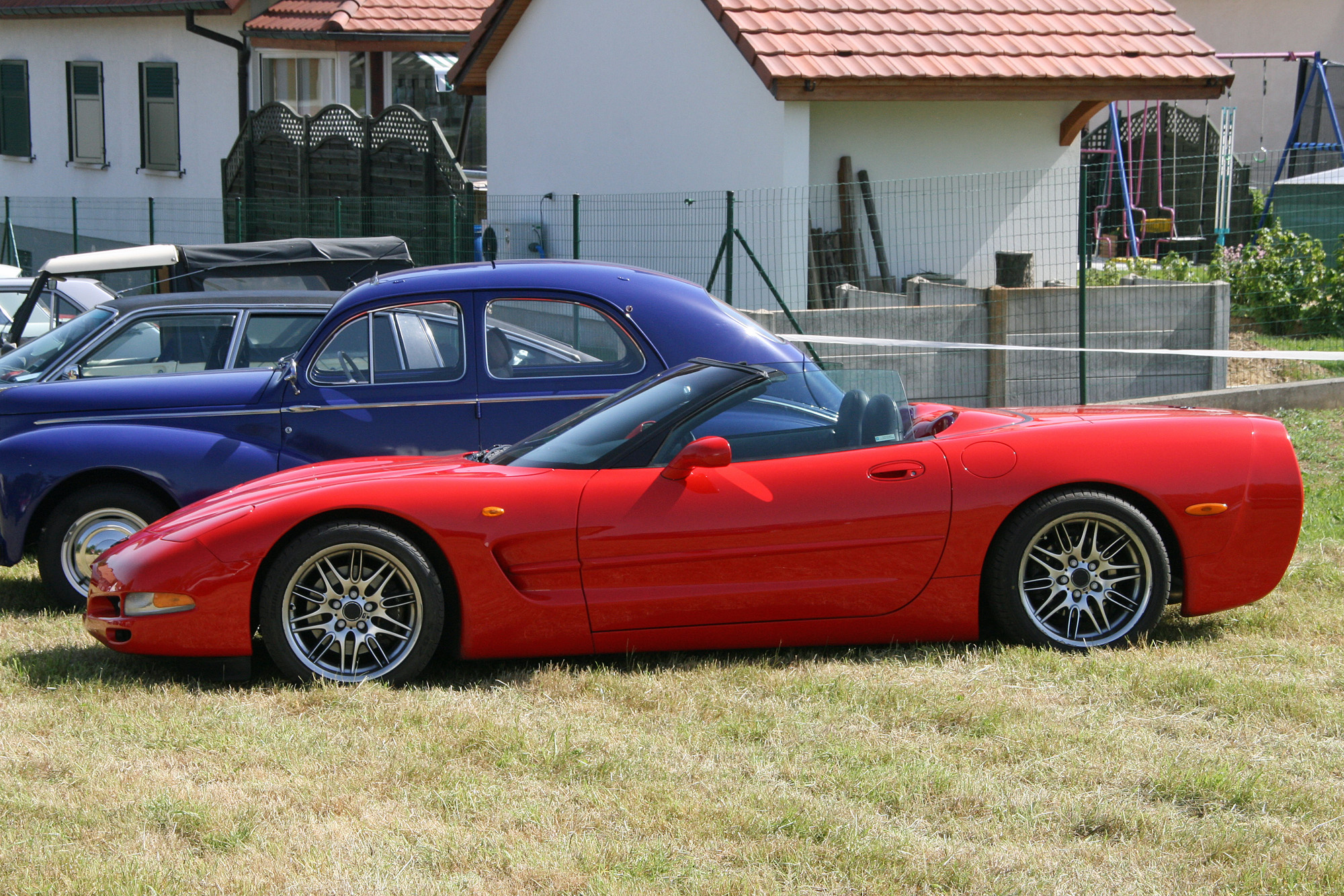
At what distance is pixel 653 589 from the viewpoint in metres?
5.04

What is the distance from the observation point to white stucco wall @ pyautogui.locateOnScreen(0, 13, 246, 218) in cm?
2111

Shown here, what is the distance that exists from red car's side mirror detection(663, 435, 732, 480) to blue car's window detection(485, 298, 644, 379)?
5.46 ft

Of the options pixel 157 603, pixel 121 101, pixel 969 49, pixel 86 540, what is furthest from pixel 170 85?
pixel 157 603

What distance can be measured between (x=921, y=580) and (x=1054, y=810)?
1408 mm

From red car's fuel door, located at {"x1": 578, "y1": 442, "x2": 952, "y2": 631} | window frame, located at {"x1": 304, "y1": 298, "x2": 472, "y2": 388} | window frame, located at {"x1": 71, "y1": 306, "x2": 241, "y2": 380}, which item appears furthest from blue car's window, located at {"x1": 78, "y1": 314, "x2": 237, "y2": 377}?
red car's fuel door, located at {"x1": 578, "y1": 442, "x2": 952, "y2": 631}

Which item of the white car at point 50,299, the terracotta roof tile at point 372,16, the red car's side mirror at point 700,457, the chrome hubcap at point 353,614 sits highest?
the terracotta roof tile at point 372,16

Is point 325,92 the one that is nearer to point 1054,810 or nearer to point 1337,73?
point 1337,73

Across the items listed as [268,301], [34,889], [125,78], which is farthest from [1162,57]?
[125,78]

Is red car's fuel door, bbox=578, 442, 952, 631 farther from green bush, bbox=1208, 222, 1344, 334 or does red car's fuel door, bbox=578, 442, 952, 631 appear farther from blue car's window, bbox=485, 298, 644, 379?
green bush, bbox=1208, 222, 1344, 334

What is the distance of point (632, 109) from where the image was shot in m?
14.8

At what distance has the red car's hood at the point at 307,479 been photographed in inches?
203

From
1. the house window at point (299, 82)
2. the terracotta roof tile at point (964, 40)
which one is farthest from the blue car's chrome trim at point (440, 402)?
the house window at point (299, 82)

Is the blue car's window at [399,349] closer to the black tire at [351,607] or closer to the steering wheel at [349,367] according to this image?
the steering wheel at [349,367]

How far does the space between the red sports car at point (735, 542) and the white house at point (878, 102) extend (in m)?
7.53
